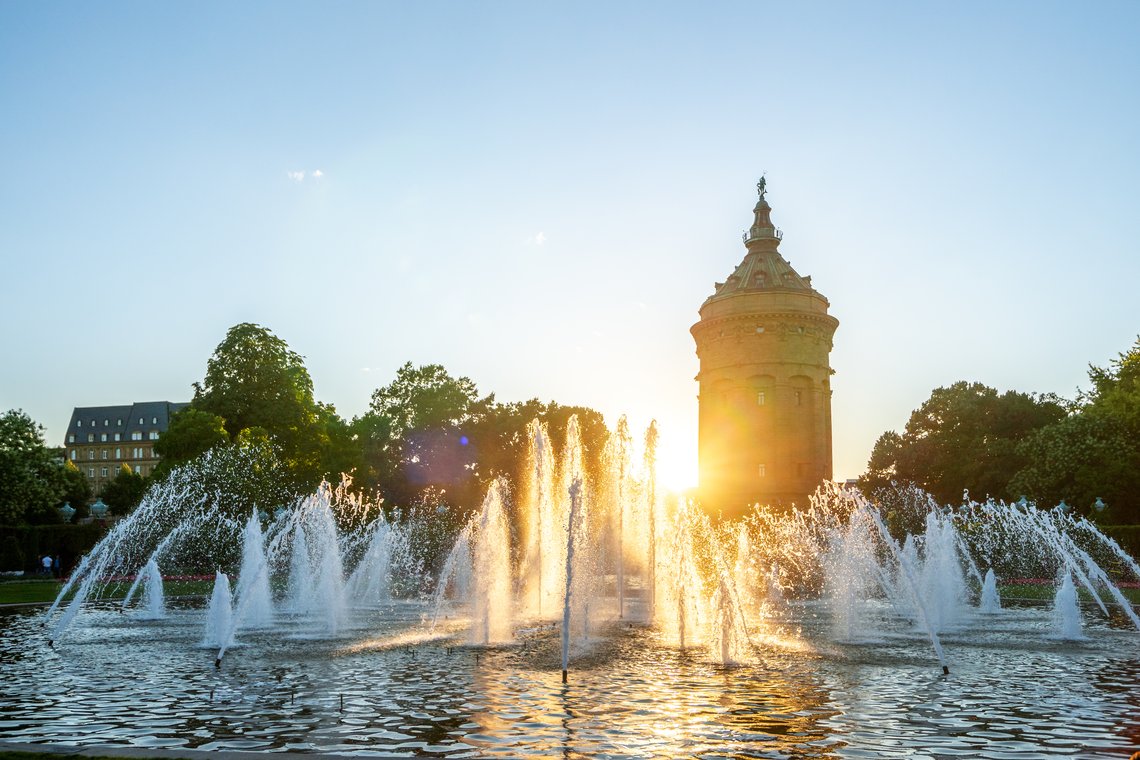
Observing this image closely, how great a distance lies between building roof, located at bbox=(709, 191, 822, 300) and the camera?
5350cm

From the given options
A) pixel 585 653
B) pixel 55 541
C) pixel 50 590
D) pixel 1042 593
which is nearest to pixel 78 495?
pixel 55 541

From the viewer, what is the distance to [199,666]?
12.8 meters

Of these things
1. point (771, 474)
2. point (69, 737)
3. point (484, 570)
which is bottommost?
point (69, 737)

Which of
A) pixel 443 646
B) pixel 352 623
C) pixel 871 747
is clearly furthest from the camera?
pixel 352 623

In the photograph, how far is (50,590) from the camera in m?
28.6

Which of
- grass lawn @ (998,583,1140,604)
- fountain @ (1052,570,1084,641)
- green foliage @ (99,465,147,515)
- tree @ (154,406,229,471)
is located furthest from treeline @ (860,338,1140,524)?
green foliage @ (99,465,147,515)

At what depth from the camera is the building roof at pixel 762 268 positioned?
53500 mm

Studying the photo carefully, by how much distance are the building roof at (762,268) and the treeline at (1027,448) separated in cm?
1460

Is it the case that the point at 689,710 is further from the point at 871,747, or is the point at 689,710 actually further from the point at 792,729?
the point at 871,747

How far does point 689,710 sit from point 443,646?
6.53 meters

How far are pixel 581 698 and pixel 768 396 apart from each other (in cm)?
4330

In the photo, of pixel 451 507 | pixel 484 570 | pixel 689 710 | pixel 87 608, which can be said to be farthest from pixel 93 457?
pixel 689 710

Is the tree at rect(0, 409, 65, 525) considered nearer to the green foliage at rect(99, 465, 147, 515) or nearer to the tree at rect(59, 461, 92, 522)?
the tree at rect(59, 461, 92, 522)

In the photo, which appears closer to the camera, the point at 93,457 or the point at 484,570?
the point at 484,570
